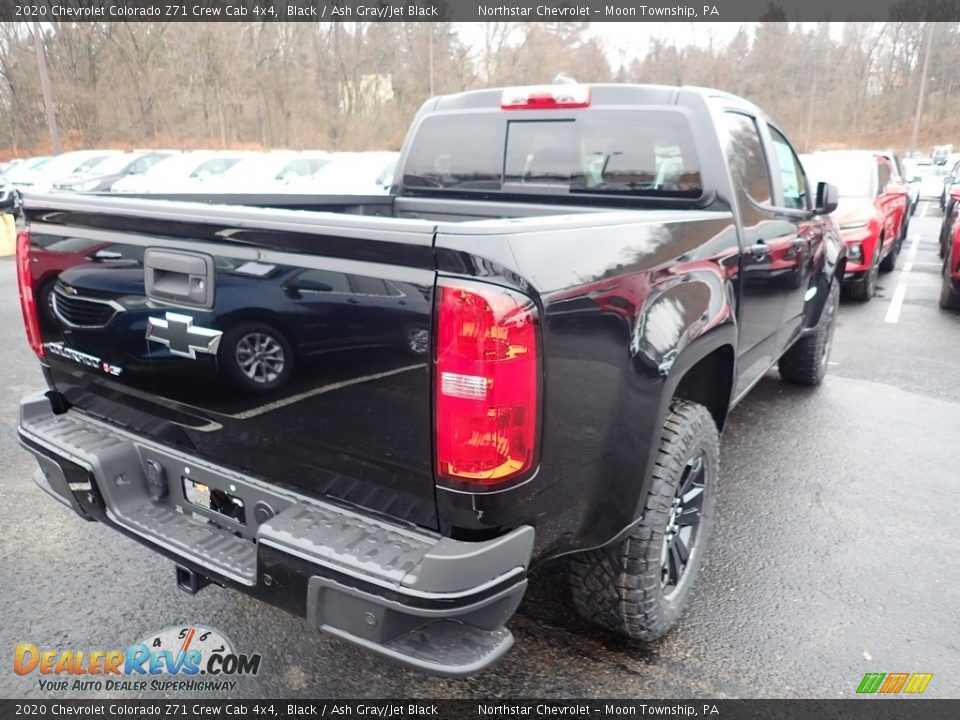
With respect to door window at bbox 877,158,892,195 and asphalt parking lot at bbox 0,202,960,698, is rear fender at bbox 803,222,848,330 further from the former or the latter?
door window at bbox 877,158,892,195

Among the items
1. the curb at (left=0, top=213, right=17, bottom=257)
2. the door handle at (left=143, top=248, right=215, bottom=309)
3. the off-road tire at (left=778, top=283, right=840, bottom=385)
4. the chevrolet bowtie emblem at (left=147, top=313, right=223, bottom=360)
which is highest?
the door handle at (left=143, top=248, right=215, bottom=309)

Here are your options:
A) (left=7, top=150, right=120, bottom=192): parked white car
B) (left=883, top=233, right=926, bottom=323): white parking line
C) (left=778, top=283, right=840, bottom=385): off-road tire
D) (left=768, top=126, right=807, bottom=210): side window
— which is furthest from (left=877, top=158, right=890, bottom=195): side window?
(left=7, top=150, right=120, bottom=192): parked white car

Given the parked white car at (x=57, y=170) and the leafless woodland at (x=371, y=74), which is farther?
the leafless woodland at (x=371, y=74)

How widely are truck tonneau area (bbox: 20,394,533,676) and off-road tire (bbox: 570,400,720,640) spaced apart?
1.95 ft

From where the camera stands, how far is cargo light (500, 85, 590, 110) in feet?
11.5

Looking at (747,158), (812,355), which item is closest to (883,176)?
(812,355)

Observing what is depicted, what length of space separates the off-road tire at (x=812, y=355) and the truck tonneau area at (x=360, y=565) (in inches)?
164

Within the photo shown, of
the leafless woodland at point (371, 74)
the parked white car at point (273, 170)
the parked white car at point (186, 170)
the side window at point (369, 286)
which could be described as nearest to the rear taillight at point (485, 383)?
the side window at point (369, 286)

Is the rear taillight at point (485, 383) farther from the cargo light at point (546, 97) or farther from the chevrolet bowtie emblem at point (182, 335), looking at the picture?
the cargo light at point (546, 97)

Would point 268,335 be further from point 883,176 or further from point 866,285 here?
point 883,176

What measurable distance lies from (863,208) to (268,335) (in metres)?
8.44

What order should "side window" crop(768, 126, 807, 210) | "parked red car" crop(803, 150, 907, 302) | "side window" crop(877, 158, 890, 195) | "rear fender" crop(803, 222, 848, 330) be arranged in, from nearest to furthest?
"side window" crop(768, 126, 807, 210), "rear fender" crop(803, 222, 848, 330), "parked red car" crop(803, 150, 907, 302), "side window" crop(877, 158, 890, 195)

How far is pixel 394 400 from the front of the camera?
1.80 m

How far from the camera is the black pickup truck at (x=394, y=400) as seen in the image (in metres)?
1.73
